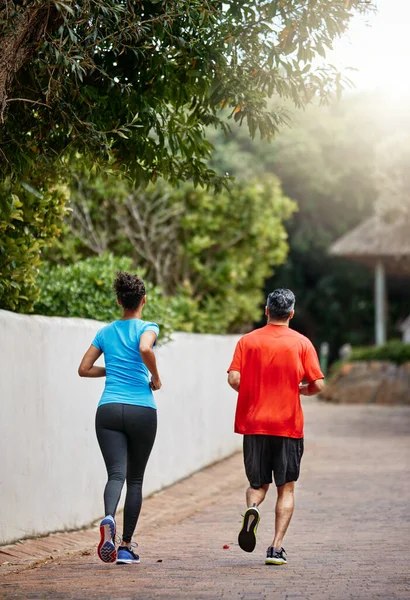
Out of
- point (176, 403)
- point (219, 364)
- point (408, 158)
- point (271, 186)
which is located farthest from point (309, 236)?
point (176, 403)

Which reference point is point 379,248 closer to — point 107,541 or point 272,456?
point 272,456

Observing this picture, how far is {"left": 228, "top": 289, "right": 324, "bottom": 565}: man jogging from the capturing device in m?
7.38

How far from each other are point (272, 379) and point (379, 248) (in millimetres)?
26125

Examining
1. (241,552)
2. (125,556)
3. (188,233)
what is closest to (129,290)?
(125,556)

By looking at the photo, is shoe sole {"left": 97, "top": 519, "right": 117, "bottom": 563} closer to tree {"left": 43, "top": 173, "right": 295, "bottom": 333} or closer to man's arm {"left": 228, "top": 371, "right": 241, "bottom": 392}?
man's arm {"left": 228, "top": 371, "right": 241, "bottom": 392}

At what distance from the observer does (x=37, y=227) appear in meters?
9.53

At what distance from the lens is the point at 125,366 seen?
7.21 metres

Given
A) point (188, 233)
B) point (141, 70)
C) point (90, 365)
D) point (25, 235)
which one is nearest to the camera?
point (90, 365)

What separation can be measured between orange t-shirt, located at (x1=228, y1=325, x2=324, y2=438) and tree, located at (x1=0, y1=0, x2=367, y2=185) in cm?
171

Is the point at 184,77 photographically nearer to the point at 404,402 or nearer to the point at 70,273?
the point at 70,273

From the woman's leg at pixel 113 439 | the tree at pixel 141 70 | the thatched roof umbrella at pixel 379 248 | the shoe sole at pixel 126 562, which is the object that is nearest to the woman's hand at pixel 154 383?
the woman's leg at pixel 113 439

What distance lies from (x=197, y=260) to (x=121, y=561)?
475 inches

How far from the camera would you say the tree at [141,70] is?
737 centimetres

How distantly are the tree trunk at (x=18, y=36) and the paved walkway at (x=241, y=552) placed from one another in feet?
9.73
